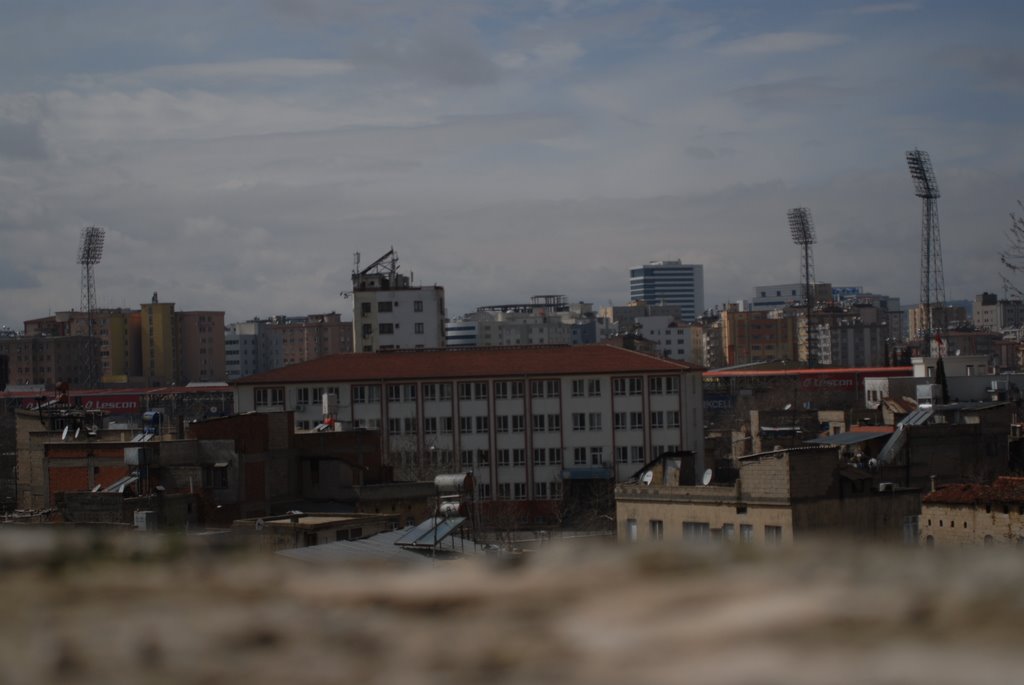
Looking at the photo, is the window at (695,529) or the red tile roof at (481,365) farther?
the red tile roof at (481,365)

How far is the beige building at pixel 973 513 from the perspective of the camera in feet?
90.7

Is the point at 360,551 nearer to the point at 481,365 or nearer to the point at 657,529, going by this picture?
the point at 657,529

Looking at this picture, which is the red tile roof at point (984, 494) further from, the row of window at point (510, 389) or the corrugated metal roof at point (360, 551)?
the row of window at point (510, 389)

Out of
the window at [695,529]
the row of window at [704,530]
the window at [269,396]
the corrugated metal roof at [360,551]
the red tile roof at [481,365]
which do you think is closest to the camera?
the corrugated metal roof at [360,551]

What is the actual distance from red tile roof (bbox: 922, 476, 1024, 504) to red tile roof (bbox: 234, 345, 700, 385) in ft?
117

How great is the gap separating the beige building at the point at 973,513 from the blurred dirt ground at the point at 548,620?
2444 centimetres

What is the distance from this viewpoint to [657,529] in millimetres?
27922

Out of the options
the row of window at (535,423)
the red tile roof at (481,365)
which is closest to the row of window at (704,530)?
the row of window at (535,423)

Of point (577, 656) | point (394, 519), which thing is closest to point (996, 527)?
point (394, 519)

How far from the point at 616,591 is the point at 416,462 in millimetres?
58479

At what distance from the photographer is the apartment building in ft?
211

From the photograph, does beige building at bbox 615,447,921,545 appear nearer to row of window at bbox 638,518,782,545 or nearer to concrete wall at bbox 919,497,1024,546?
row of window at bbox 638,518,782,545

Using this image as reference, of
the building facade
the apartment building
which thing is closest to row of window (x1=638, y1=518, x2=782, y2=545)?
the apartment building

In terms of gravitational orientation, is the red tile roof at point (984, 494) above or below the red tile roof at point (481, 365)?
below
